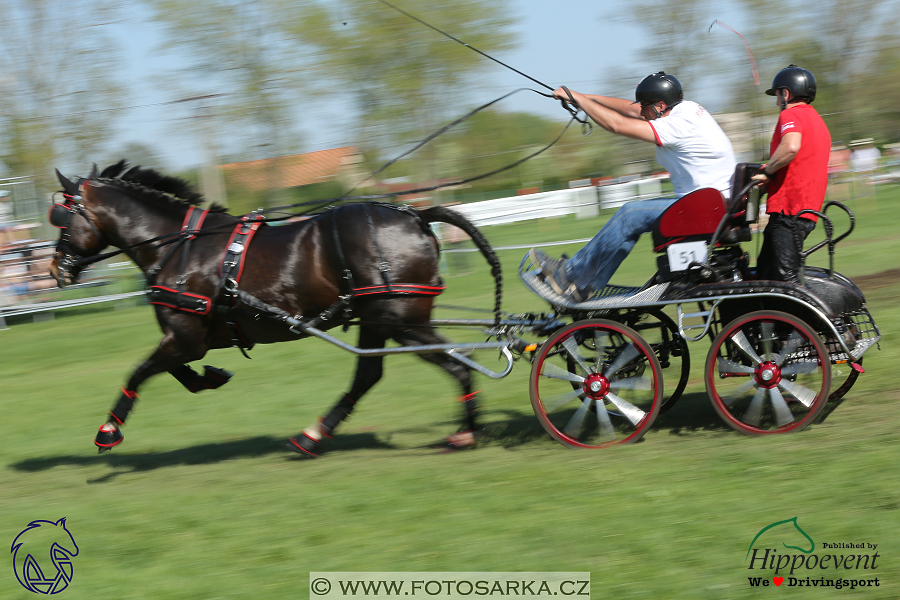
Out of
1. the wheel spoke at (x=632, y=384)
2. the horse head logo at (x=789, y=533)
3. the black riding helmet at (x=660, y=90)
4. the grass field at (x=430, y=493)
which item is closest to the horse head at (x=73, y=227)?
the grass field at (x=430, y=493)

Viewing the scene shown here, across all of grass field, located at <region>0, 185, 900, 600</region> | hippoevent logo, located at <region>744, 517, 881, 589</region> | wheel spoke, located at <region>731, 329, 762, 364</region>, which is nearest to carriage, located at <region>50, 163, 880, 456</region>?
wheel spoke, located at <region>731, 329, 762, 364</region>

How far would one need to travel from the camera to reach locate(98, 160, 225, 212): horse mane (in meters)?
6.32

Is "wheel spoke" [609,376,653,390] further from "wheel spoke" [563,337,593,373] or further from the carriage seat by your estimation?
the carriage seat

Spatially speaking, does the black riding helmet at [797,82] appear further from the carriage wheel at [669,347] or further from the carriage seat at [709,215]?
the carriage wheel at [669,347]

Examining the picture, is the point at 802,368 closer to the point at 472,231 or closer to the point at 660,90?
the point at 660,90

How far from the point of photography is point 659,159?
5.31 meters

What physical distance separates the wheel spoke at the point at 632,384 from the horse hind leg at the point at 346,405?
Result: 1684mm

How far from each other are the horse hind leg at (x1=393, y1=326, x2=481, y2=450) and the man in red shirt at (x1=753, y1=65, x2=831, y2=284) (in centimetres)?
213

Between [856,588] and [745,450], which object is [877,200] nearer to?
[745,450]

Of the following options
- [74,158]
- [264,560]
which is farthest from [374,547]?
[74,158]

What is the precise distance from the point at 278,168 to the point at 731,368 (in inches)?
937

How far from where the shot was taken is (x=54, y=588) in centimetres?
391

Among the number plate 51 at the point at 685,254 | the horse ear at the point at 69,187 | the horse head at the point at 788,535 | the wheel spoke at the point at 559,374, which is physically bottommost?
the horse head at the point at 788,535

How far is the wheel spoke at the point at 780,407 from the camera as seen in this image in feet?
16.3
